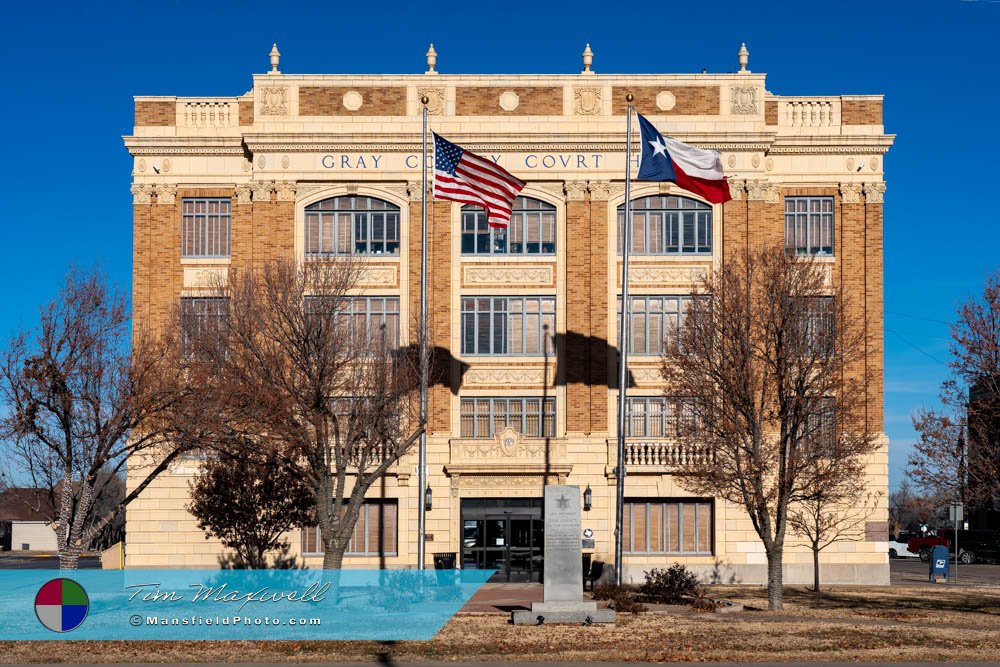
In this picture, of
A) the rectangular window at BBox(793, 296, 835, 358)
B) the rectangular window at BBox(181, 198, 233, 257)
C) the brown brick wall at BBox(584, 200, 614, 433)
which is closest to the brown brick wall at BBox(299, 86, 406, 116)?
the rectangular window at BBox(181, 198, 233, 257)

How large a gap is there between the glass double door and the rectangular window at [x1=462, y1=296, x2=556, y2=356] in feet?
17.7

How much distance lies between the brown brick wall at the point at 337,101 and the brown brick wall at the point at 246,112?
5.96 ft

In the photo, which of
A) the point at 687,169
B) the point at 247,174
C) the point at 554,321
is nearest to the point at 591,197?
the point at 554,321

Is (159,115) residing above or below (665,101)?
below

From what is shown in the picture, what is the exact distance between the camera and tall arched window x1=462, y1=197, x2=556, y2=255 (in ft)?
140

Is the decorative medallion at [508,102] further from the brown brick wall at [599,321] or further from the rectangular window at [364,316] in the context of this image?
the rectangular window at [364,316]

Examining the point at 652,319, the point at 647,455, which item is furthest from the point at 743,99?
the point at 647,455

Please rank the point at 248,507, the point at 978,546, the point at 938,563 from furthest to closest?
the point at 978,546 → the point at 938,563 → the point at 248,507

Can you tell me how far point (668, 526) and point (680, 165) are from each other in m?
13.5

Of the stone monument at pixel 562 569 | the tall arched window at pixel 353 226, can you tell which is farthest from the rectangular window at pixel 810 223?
the stone monument at pixel 562 569

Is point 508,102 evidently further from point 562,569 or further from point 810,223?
point 562,569

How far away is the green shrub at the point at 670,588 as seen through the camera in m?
32.8

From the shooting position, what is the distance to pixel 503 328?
138 feet

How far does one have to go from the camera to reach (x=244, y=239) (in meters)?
42.5
